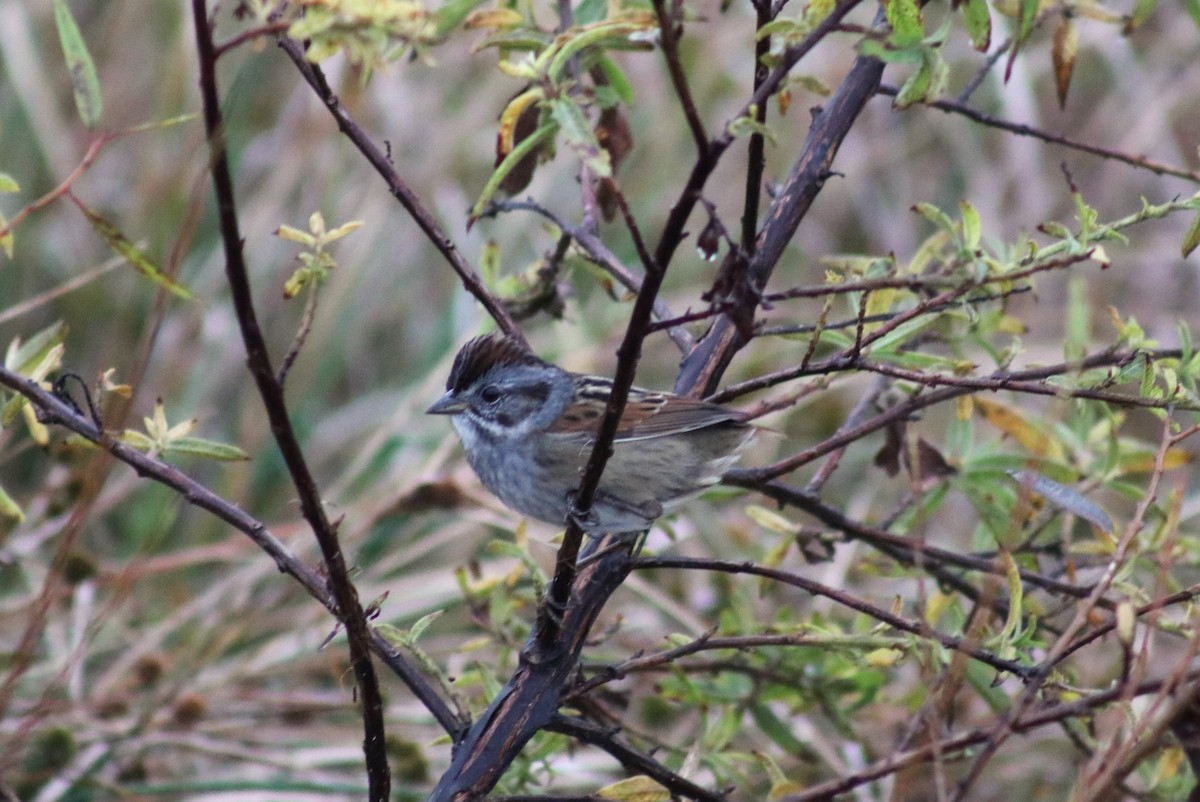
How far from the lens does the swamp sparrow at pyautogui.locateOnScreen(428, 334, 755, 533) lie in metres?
2.55

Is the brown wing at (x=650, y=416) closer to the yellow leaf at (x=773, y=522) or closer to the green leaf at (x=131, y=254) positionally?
the yellow leaf at (x=773, y=522)

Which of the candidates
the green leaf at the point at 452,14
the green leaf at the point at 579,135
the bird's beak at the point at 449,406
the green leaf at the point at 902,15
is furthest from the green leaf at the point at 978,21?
the bird's beak at the point at 449,406

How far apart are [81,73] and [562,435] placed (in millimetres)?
1269

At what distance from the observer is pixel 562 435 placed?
2.71 m

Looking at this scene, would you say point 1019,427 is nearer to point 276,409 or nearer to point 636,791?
point 636,791

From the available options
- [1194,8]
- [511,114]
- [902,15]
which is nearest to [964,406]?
[1194,8]

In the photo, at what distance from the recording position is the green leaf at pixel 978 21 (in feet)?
5.87

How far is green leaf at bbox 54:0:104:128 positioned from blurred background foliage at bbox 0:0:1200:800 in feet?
2.57

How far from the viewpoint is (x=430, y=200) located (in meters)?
5.46

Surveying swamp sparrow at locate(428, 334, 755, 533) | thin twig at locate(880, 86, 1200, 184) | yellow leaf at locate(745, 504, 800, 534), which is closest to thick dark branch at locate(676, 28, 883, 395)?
thin twig at locate(880, 86, 1200, 184)

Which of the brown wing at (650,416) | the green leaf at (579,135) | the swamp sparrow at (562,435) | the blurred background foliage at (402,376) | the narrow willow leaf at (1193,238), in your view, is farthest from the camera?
the blurred background foliage at (402,376)

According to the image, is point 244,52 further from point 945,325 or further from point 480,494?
point 945,325

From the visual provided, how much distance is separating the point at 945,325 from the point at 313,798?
79.9 inches

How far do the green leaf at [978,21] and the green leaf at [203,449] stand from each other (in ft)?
3.72
